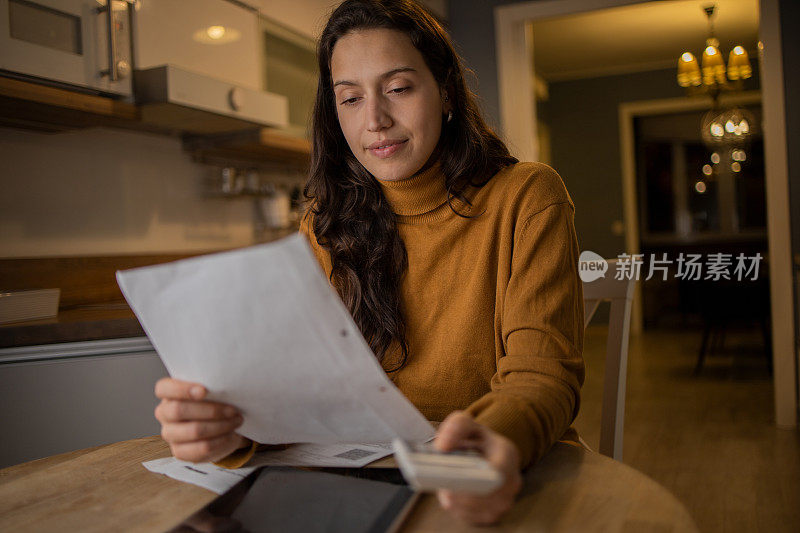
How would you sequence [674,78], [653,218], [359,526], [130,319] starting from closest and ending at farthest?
[359,526] → [130,319] → [674,78] → [653,218]

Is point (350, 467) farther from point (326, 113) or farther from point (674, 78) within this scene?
point (674, 78)

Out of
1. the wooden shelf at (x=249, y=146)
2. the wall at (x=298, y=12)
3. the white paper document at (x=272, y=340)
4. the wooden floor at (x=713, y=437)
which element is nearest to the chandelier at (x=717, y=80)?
the wooden floor at (x=713, y=437)

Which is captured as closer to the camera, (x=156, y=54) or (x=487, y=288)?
(x=487, y=288)

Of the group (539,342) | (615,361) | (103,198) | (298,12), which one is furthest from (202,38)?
(539,342)

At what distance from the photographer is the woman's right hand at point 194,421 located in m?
0.68

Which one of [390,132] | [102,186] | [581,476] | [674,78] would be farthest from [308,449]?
[674,78]

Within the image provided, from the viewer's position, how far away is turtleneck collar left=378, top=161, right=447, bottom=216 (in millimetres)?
1175

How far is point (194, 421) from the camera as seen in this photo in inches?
28.3

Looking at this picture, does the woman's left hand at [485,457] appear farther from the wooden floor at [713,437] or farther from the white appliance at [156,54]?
the wooden floor at [713,437]

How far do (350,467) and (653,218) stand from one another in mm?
7495

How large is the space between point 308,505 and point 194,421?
0.16 metres

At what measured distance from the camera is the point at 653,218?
25.1ft

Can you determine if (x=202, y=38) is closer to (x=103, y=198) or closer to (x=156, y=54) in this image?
(x=156, y=54)

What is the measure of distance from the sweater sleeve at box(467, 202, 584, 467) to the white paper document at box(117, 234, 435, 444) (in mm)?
112
